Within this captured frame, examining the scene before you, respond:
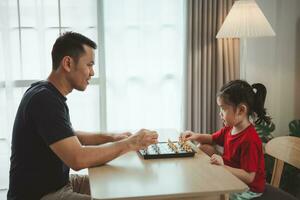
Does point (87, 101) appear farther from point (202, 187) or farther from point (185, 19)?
point (202, 187)

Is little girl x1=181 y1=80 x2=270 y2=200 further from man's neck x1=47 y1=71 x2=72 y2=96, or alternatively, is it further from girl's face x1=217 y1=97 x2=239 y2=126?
man's neck x1=47 y1=71 x2=72 y2=96

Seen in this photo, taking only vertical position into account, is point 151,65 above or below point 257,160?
above

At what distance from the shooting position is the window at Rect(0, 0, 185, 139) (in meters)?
3.01

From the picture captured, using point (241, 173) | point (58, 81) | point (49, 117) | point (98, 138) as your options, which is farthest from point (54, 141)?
point (241, 173)

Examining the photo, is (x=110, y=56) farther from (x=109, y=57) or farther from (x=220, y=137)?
(x=220, y=137)

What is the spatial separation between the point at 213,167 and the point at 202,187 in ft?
0.81

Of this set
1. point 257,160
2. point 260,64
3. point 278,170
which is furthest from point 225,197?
point 260,64

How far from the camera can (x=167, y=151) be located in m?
1.81

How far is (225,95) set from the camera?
1.96 metres

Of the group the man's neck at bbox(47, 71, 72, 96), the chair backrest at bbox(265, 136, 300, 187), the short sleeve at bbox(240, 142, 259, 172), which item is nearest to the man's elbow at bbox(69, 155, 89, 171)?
the man's neck at bbox(47, 71, 72, 96)

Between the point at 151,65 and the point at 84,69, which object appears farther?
the point at 151,65

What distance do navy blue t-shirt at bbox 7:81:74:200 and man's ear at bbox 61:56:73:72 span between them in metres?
0.15

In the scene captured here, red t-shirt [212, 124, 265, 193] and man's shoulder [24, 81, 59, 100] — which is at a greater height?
man's shoulder [24, 81, 59, 100]

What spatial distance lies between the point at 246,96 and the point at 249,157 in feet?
1.07
